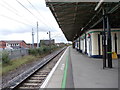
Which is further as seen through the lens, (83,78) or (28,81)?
(28,81)

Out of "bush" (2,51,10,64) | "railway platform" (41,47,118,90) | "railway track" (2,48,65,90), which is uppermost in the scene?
"bush" (2,51,10,64)

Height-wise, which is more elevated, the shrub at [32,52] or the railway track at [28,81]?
the shrub at [32,52]

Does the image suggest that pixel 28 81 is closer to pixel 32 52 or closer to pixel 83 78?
pixel 83 78

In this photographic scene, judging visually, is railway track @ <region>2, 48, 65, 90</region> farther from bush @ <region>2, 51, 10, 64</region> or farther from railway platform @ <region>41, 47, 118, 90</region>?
bush @ <region>2, 51, 10, 64</region>

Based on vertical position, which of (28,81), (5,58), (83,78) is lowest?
(28,81)

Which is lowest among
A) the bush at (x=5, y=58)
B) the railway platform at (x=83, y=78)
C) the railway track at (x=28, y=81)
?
the railway track at (x=28, y=81)

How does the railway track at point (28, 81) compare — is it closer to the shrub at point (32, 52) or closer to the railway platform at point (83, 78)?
the railway platform at point (83, 78)

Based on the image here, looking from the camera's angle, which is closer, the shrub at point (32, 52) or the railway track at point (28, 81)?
the railway track at point (28, 81)

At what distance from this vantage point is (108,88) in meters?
5.48

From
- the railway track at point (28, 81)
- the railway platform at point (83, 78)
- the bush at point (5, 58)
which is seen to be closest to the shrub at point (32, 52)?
the bush at point (5, 58)

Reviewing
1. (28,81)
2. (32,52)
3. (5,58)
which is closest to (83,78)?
(28,81)

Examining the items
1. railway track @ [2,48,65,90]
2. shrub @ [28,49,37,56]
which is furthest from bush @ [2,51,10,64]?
shrub @ [28,49,37,56]

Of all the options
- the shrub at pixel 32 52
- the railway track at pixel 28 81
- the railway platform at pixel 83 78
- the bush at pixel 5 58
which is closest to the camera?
the railway platform at pixel 83 78

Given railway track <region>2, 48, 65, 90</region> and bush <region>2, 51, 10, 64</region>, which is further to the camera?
bush <region>2, 51, 10, 64</region>
